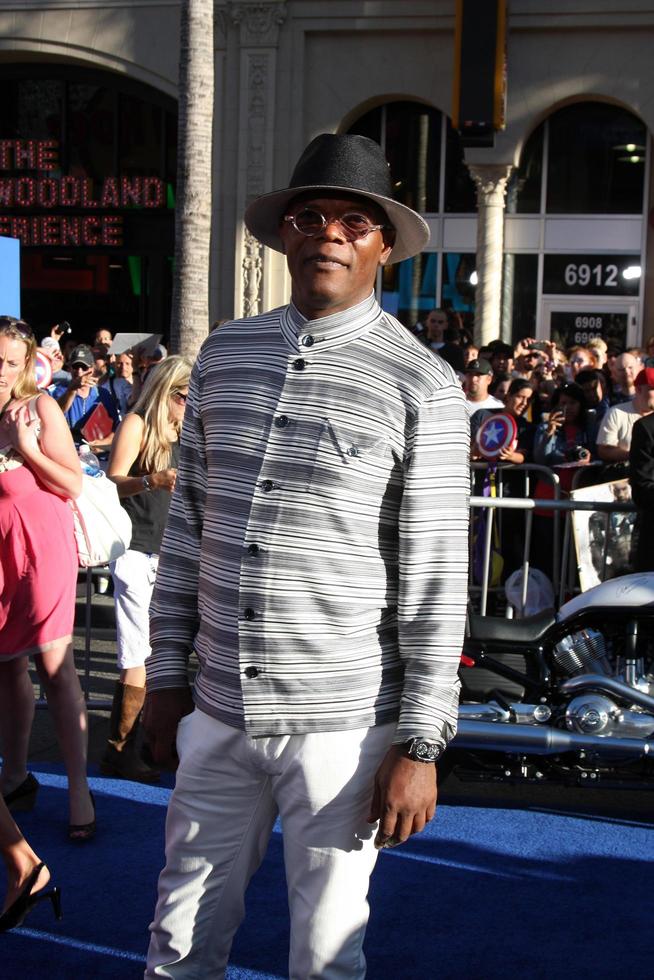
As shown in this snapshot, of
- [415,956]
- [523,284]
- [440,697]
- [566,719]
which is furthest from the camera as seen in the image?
[523,284]

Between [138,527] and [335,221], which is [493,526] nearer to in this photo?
[138,527]

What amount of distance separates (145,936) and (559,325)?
19.5 meters

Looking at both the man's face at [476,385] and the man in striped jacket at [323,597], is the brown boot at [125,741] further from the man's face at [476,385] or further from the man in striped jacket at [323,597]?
the man's face at [476,385]

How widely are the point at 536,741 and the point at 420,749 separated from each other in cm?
271

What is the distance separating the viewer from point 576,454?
837 cm

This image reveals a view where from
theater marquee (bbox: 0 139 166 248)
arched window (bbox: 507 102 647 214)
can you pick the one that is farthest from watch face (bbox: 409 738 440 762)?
theater marquee (bbox: 0 139 166 248)

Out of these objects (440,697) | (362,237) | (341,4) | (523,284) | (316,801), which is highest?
(341,4)

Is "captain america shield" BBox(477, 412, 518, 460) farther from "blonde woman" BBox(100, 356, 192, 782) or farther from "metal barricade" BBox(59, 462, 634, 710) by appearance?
"blonde woman" BBox(100, 356, 192, 782)

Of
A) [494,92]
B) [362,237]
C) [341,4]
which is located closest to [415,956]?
[362,237]

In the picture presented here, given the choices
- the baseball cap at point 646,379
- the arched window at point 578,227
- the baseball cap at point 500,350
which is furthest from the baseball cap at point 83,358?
the arched window at point 578,227

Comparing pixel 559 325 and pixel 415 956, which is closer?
pixel 415 956

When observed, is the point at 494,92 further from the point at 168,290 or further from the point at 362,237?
the point at 362,237

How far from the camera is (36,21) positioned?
76.2 feet

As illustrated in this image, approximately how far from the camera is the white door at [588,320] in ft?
72.0
